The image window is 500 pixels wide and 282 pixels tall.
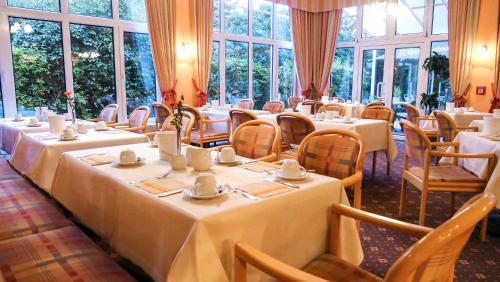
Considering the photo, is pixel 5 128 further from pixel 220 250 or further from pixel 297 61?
pixel 297 61

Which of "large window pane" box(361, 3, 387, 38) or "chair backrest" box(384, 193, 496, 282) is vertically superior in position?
"large window pane" box(361, 3, 387, 38)

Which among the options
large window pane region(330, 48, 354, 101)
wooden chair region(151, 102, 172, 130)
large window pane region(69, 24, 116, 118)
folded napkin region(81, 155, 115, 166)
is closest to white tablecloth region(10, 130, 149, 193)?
folded napkin region(81, 155, 115, 166)

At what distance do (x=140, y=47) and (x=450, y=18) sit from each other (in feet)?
19.7

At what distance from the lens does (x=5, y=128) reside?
361 centimetres

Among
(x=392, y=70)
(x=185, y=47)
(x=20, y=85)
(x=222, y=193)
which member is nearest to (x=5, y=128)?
(x=20, y=85)

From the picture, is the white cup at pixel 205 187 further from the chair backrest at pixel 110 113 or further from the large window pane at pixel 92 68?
the large window pane at pixel 92 68

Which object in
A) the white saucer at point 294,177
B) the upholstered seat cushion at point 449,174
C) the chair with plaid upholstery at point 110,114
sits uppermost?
the chair with plaid upholstery at point 110,114

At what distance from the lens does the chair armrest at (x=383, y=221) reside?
4.33 feet

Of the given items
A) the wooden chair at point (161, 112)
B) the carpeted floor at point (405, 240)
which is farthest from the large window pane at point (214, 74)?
the carpeted floor at point (405, 240)

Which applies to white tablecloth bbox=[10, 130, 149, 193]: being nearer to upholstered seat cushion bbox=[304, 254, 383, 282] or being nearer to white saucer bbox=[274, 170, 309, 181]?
white saucer bbox=[274, 170, 309, 181]

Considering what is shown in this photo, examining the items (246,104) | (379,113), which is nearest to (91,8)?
(246,104)

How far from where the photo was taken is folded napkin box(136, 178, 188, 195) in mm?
1458

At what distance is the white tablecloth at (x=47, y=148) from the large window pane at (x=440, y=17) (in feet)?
23.2

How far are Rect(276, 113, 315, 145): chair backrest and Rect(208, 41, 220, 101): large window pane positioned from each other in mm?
4139
